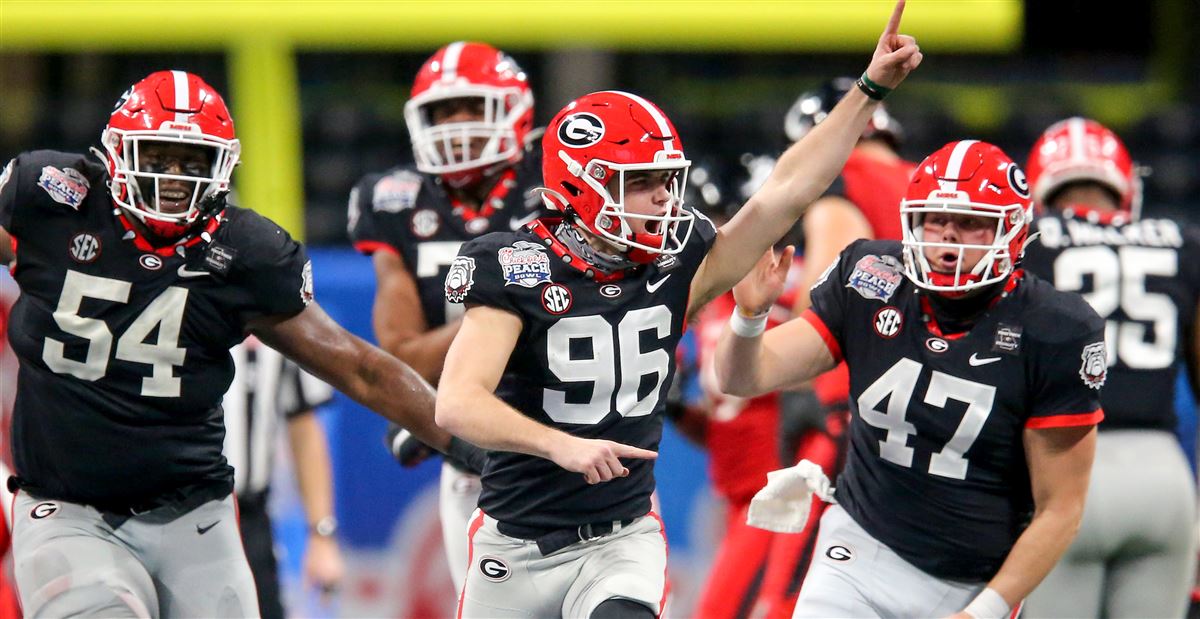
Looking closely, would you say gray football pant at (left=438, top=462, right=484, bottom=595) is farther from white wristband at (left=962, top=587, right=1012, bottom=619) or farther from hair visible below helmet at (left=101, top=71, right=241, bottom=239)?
white wristband at (left=962, top=587, right=1012, bottom=619)

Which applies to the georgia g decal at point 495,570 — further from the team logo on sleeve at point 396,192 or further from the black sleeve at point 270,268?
the team logo on sleeve at point 396,192

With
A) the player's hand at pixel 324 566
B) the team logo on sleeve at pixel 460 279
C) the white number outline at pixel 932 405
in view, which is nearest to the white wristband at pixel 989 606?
the white number outline at pixel 932 405

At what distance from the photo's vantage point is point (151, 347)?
3582 mm

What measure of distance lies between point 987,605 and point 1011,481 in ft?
1.02

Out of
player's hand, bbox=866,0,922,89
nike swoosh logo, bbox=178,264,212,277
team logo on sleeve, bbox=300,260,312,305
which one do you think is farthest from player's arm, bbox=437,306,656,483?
player's hand, bbox=866,0,922,89

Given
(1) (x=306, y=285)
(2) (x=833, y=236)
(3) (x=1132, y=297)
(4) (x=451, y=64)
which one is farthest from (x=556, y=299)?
(3) (x=1132, y=297)

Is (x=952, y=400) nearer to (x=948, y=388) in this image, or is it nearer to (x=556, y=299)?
(x=948, y=388)

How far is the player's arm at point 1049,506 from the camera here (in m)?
3.57

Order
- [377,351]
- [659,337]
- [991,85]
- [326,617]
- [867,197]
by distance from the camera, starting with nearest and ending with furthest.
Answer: [659,337] → [377,351] → [867,197] → [326,617] → [991,85]

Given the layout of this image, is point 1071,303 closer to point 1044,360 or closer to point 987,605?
point 1044,360

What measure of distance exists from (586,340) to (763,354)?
22.0 inches

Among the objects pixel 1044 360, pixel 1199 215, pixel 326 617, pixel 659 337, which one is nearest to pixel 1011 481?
pixel 1044 360

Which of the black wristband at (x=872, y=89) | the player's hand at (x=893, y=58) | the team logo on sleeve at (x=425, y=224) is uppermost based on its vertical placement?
the player's hand at (x=893, y=58)

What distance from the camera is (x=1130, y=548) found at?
421cm
